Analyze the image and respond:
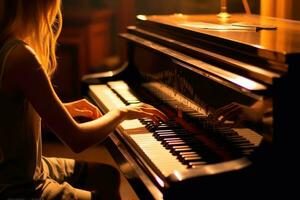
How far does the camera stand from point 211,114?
69.7 inches

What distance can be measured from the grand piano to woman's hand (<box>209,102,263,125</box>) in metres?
0.02

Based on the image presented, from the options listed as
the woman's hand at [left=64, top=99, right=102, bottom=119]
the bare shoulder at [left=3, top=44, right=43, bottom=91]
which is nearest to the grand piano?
the woman's hand at [left=64, top=99, right=102, bottom=119]

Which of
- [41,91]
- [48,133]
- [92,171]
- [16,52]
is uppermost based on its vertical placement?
[16,52]

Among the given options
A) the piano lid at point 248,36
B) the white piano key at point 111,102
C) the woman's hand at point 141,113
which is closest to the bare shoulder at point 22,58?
the woman's hand at point 141,113

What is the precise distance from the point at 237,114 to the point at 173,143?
28 cm

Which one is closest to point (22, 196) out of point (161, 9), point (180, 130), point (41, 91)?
point (41, 91)

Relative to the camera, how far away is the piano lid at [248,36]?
4.84 ft

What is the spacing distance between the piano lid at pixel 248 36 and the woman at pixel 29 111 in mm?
486

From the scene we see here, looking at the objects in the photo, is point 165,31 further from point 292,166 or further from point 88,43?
point 88,43

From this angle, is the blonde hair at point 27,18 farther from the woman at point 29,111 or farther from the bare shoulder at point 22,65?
the bare shoulder at point 22,65

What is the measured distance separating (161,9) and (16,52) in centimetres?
309

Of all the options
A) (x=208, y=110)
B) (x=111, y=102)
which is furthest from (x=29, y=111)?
→ (x=111, y=102)

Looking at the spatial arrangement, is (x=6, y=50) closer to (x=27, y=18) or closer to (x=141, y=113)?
(x=27, y=18)

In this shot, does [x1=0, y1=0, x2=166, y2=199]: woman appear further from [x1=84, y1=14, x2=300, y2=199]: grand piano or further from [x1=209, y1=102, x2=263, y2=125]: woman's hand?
[x1=209, y1=102, x2=263, y2=125]: woman's hand
